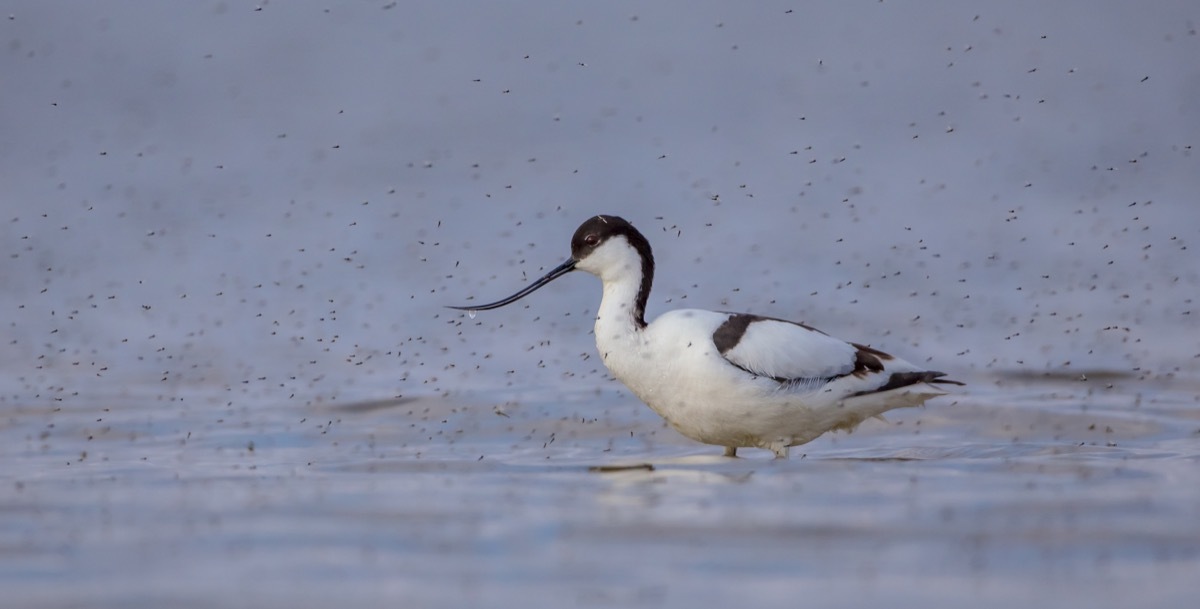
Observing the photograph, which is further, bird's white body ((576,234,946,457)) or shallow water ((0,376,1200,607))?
bird's white body ((576,234,946,457))

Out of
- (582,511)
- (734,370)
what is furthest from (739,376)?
(582,511)

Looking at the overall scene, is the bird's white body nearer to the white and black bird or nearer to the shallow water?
the white and black bird

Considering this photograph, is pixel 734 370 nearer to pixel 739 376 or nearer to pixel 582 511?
pixel 739 376

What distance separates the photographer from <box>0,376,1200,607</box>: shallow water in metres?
6.27

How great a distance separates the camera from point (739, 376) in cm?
902

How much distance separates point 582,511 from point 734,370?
173cm

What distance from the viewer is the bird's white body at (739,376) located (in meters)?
9.05

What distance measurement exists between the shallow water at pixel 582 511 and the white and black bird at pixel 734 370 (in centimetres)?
24

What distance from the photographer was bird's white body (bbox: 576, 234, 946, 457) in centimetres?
905

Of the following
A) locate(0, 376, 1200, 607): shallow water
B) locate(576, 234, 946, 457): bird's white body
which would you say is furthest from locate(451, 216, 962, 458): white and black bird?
locate(0, 376, 1200, 607): shallow water

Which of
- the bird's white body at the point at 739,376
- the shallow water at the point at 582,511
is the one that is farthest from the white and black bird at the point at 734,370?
the shallow water at the point at 582,511

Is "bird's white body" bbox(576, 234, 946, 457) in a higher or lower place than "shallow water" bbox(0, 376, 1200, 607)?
higher

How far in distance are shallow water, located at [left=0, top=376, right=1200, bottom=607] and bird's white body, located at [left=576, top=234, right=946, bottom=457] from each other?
232 millimetres

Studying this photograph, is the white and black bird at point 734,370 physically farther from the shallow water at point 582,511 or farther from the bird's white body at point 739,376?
the shallow water at point 582,511
